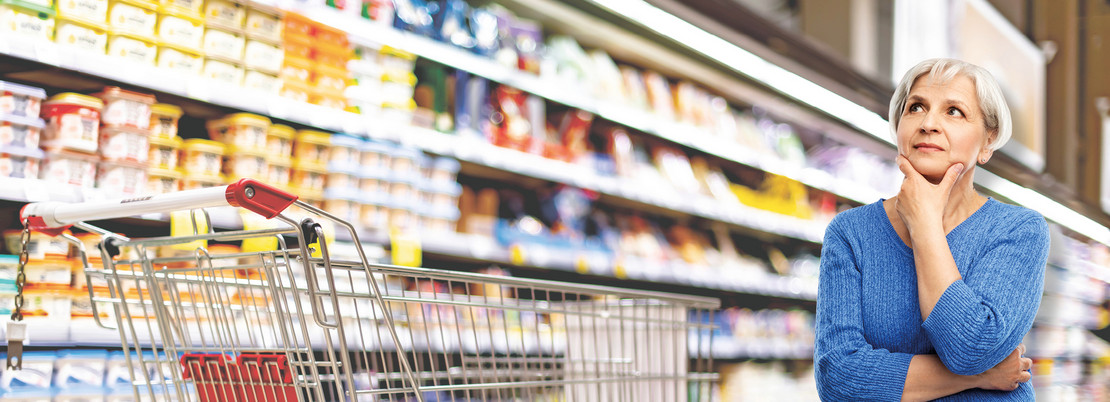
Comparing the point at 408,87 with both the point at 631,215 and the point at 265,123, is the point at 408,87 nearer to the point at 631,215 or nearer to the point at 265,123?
the point at 265,123

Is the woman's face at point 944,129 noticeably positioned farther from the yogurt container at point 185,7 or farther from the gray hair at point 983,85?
the yogurt container at point 185,7

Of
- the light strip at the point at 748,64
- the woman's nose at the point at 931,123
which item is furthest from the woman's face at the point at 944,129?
the light strip at the point at 748,64

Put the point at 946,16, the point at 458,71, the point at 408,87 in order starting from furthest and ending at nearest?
the point at 946,16 → the point at 458,71 → the point at 408,87

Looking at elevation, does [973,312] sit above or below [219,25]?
below

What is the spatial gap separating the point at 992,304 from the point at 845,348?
18cm

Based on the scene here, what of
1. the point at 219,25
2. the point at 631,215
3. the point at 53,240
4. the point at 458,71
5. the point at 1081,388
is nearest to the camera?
the point at 53,240

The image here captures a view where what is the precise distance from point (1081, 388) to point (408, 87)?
771 centimetres

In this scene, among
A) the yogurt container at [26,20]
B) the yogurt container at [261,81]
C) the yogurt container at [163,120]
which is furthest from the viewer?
the yogurt container at [261,81]

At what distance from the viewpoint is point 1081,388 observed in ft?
26.2

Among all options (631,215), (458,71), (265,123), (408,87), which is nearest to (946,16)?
(631,215)

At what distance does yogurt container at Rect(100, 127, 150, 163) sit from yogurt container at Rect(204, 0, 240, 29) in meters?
0.35

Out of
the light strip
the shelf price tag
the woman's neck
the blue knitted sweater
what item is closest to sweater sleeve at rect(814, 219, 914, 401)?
the blue knitted sweater

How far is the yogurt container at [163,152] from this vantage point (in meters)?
2.15

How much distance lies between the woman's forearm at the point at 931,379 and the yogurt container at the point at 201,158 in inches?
70.4
